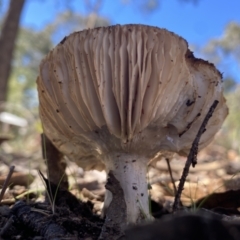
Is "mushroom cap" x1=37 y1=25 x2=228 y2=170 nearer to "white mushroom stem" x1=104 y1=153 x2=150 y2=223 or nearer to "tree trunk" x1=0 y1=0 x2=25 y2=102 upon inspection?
"white mushroom stem" x1=104 y1=153 x2=150 y2=223

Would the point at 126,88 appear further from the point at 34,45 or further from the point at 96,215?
the point at 34,45

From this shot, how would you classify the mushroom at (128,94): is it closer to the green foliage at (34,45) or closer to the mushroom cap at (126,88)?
the mushroom cap at (126,88)

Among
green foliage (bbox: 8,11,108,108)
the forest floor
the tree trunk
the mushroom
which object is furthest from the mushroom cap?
green foliage (bbox: 8,11,108,108)

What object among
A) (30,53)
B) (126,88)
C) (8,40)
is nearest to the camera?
(126,88)

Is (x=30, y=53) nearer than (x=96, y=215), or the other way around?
(x=96, y=215)

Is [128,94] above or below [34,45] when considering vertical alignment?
below

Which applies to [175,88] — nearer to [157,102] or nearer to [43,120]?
[157,102]

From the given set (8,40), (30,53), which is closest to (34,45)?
(30,53)
